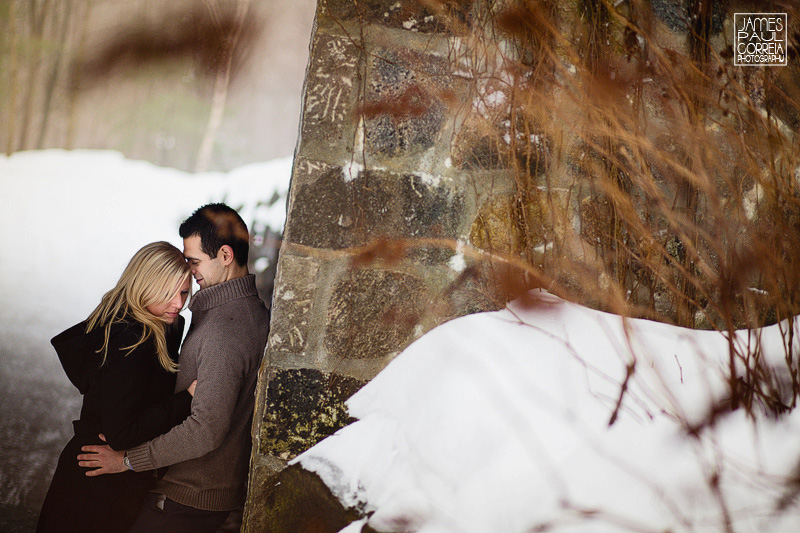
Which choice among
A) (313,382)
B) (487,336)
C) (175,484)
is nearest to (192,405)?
(175,484)

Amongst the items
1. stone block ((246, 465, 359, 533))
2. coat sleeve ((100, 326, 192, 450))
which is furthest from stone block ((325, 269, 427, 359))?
coat sleeve ((100, 326, 192, 450))

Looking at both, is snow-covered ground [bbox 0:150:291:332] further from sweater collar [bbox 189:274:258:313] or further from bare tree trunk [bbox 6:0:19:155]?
sweater collar [bbox 189:274:258:313]

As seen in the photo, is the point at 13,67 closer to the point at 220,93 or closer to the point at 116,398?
the point at 220,93

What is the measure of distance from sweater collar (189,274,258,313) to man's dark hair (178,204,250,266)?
11cm

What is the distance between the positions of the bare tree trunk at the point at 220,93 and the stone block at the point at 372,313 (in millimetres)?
1309

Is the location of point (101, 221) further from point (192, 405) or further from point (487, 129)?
point (487, 129)

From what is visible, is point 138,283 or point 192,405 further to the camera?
point 138,283

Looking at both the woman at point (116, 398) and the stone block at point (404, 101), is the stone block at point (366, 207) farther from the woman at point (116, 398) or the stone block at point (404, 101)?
the woman at point (116, 398)

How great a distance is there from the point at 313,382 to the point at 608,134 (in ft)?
3.17

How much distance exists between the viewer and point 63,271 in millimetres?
2215

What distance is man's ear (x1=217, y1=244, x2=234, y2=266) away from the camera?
5.65 ft

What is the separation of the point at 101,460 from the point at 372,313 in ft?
3.13

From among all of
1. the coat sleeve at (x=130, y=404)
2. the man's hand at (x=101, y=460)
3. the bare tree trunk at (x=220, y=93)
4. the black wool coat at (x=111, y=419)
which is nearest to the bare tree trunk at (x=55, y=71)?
the bare tree trunk at (x=220, y=93)

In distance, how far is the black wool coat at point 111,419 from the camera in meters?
1.44
